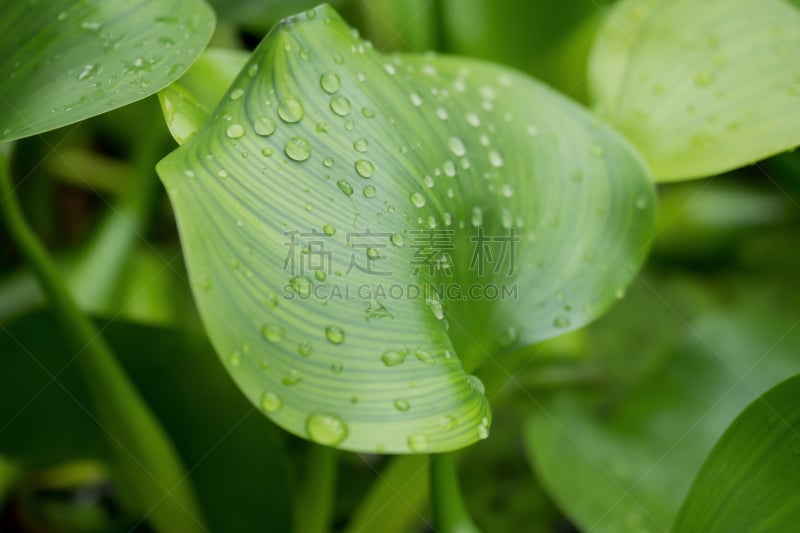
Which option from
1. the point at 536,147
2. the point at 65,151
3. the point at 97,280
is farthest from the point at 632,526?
the point at 65,151

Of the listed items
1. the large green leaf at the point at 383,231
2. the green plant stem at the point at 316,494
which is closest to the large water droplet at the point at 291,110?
the large green leaf at the point at 383,231

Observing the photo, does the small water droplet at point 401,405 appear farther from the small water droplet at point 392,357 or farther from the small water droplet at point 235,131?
the small water droplet at point 235,131

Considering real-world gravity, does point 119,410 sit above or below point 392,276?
below

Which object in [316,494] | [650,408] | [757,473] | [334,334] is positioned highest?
[334,334]

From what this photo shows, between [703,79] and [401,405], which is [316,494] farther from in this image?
[703,79]

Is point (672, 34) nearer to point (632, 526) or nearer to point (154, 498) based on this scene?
point (632, 526)

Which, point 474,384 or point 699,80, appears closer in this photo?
point 474,384

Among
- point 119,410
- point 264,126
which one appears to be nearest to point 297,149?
point 264,126
